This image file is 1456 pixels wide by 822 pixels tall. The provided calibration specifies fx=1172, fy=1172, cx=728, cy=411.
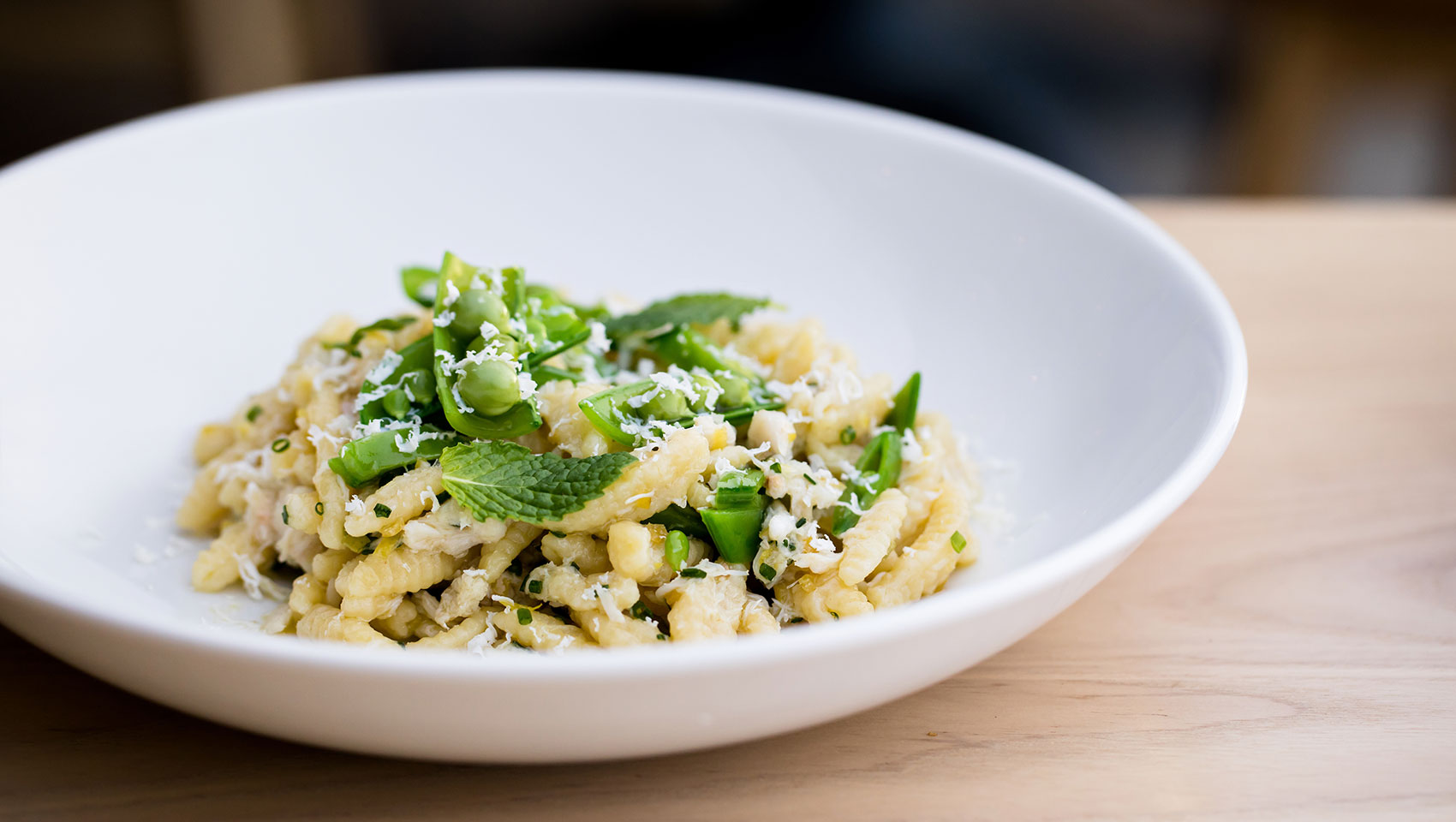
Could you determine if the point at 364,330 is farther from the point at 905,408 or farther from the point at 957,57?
the point at 957,57

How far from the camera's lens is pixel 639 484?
153cm

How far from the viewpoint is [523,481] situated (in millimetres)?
1511

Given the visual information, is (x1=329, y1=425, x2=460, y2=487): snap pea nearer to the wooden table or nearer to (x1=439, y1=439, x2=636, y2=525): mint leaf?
(x1=439, y1=439, x2=636, y2=525): mint leaf

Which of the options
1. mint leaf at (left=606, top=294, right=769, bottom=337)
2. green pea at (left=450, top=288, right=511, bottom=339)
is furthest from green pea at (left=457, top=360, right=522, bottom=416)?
mint leaf at (left=606, top=294, right=769, bottom=337)

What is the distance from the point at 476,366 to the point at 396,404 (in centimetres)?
18

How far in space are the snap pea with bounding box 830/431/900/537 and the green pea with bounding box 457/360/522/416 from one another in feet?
1.59

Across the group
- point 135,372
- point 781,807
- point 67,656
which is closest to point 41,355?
point 135,372

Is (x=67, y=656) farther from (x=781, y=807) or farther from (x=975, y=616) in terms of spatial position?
(x=975, y=616)

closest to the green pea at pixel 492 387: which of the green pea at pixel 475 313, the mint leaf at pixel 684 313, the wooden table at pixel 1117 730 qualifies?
the green pea at pixel 475 313

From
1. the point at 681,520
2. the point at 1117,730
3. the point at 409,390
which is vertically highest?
the point at 409,390

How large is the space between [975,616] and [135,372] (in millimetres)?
1652

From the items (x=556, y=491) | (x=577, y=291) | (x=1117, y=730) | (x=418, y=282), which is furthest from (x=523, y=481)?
(x=577, y=291)

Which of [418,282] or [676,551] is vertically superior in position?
[418,282]

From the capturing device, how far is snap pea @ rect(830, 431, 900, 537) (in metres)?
1.68
